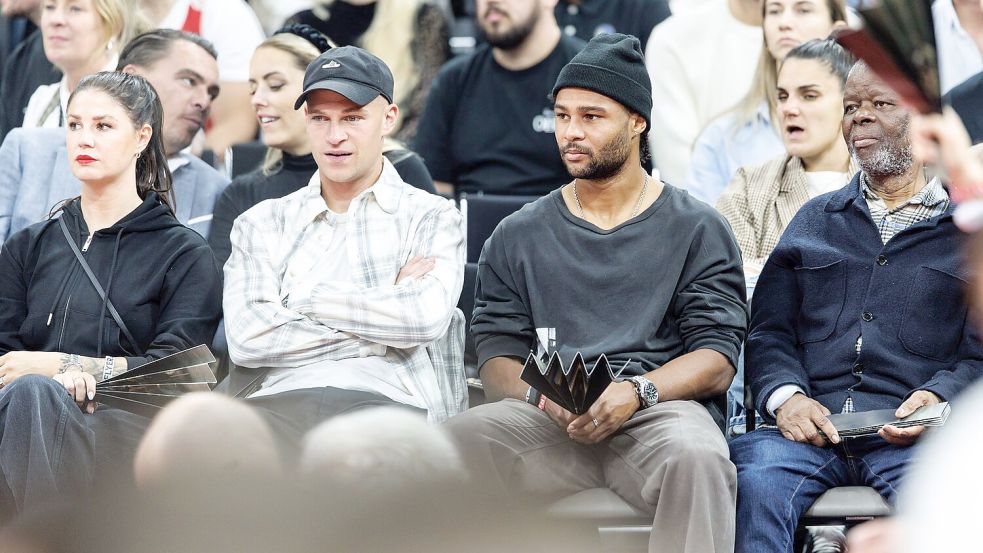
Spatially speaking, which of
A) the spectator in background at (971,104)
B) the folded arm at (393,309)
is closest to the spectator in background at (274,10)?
the folded arm at (393,309)

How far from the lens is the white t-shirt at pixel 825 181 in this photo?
470 centimetres

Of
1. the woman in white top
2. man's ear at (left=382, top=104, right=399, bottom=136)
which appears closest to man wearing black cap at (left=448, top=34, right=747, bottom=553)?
man's ear at (left=382, top=104, right=399, bottom=136)

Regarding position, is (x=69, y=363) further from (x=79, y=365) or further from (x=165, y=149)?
(x=165, y=149)

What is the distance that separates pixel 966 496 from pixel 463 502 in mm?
1701

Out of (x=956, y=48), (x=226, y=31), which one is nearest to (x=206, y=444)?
(x=226, y=31)

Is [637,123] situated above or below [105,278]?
above

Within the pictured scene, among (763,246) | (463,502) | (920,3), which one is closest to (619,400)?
(463,502)

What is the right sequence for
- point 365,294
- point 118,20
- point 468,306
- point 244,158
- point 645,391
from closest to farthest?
point 645,391, point 365,294, point 468,306, point 118,20, point 244,158

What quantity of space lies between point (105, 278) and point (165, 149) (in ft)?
3.19

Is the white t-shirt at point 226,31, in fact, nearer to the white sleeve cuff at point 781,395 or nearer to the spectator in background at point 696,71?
the spectator in background at point 696,71

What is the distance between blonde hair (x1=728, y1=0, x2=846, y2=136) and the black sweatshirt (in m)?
1.27

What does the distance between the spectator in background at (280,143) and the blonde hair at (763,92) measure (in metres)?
1.30

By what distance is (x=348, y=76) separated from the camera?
423 centimetres

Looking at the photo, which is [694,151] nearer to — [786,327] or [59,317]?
[786,327]
